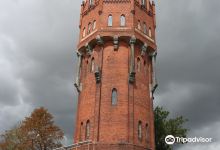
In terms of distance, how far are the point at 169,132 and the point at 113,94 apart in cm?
1105

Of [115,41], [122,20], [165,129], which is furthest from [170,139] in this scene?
[122,20]

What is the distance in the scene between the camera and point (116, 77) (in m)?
22.8

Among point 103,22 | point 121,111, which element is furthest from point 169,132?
point 103,22

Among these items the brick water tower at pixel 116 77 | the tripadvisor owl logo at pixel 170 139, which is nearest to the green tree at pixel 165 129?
the tripadvisor owl logo at pixel 170 139

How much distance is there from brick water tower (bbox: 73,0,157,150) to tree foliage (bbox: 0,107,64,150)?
10029mm

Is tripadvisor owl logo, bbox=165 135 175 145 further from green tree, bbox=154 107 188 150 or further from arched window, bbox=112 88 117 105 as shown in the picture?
arched window, bbox=112 88 117 105

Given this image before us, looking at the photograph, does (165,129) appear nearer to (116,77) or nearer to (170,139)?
(170,139)

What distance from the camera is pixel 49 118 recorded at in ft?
112

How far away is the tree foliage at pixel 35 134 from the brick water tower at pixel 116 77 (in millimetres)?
10029

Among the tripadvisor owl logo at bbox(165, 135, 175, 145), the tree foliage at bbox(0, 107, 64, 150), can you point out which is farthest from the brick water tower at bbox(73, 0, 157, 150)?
the tree foliage at bbox(0, 107, 64, 150)

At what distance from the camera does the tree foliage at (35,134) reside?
105 ft

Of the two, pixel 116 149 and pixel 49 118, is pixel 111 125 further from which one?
pixel 49 118

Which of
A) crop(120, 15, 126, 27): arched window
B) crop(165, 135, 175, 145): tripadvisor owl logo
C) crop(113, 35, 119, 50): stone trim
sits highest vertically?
crop(120, 15, 126, 27): arched window

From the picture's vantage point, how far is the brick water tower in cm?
2147
